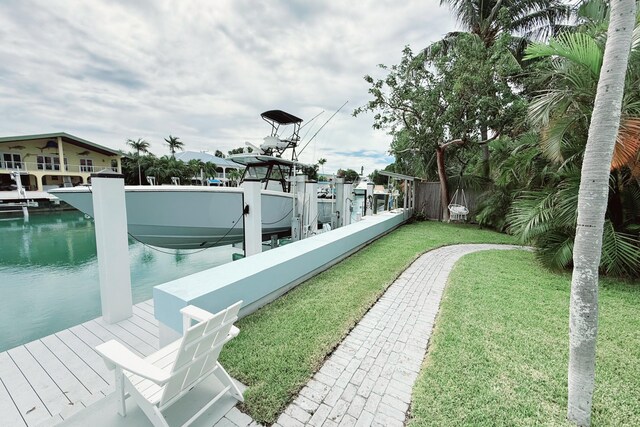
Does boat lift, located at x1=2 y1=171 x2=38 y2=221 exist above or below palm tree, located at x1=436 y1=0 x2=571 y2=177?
below

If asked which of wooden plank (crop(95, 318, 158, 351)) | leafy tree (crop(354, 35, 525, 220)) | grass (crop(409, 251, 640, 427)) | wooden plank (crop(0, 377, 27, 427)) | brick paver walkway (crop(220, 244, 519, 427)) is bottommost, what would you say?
wooden plank (crop(95, 318, 158, 351))

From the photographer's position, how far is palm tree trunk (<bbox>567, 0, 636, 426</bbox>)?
153cm

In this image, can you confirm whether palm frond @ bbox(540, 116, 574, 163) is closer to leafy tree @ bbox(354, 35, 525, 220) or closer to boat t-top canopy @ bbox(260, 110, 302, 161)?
leafy tree @ bbox(354, 35, 525, 220)

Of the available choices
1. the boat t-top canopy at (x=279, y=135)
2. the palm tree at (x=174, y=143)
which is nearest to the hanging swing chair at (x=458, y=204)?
the boat t-top canopy at (x=279, y=135)

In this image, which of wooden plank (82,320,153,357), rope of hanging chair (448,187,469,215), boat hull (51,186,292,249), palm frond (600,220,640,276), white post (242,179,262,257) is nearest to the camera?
wooden plank (82,320,153,357)

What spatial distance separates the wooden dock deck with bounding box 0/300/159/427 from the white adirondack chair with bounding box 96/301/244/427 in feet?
1.99

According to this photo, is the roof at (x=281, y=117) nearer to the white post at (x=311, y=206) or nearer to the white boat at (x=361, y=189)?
the white post at (x=311, y=206)

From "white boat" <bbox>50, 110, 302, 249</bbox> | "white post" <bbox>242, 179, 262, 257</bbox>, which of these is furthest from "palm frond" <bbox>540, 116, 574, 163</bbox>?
"white boat" <bbox>50, 110, 302, 249</bbox>

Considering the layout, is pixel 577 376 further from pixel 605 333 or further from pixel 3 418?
pixel 3 418

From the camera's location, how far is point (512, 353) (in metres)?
2.65

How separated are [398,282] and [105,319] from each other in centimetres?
438

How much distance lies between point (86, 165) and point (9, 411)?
105 ft

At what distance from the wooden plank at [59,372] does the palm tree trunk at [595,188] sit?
148 inches

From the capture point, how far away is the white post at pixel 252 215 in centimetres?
509
